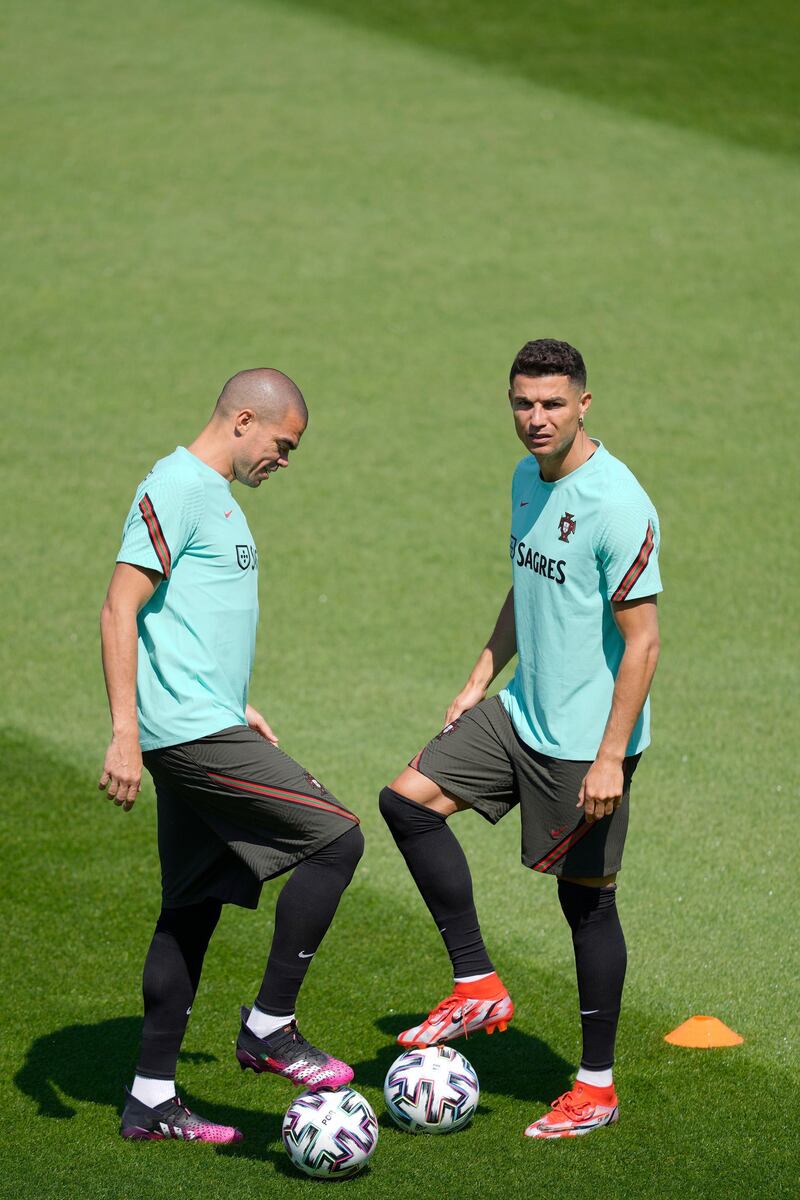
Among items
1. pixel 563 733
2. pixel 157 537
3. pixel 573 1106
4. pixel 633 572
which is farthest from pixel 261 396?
pixel 573 1106

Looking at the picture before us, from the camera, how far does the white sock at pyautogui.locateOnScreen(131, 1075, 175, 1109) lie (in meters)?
4.68

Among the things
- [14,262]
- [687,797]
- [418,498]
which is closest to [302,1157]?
[687,797]

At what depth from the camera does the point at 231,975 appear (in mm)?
5992

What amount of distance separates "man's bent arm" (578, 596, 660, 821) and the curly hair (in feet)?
2.53

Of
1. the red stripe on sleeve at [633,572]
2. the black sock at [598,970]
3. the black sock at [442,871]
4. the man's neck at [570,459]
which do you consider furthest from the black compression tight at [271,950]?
the man's neck at [570,459]

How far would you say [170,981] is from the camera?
4.71 meters

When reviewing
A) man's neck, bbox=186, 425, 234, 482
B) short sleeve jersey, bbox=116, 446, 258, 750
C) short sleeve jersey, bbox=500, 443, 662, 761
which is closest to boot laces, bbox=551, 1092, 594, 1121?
short sleeve jersey, bbox=500, 443, 662, 761

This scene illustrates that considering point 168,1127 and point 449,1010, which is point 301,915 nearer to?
point 449,1010

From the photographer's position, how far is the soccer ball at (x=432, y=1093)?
4641 millimetres

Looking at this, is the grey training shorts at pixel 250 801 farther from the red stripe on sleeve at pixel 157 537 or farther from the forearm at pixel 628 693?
the forearm at pixel 628 693

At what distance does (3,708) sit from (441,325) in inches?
266

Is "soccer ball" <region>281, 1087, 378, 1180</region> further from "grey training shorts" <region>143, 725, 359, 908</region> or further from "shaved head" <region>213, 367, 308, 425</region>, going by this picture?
"shaved head" <region>213, 367, 308, 425</region>

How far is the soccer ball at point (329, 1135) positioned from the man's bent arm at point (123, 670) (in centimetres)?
111

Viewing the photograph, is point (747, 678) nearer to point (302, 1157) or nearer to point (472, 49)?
point (302, 1157)
